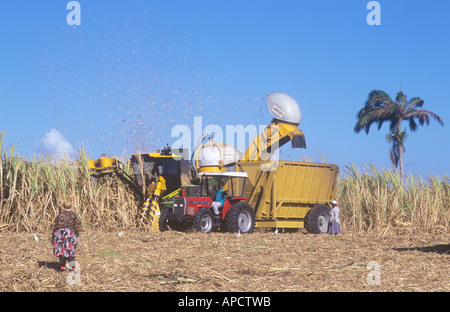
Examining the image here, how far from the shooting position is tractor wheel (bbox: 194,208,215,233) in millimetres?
15984

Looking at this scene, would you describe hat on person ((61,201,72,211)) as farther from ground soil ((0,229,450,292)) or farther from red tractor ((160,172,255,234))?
red tractor ((160,172,255,234))

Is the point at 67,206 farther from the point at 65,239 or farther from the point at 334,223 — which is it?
the point at 334,223

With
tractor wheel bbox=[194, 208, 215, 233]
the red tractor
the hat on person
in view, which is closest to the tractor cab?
the red tractor

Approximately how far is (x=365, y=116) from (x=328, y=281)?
4593 centimetres

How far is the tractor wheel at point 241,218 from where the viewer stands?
1641cm

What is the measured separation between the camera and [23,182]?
657 inches

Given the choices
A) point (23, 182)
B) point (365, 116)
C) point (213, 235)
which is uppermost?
point (365, 116)

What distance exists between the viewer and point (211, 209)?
1695cm

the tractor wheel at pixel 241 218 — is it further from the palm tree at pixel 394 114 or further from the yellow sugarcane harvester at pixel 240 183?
the palm tree at pixel 394 114

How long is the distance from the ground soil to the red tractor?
924 mm

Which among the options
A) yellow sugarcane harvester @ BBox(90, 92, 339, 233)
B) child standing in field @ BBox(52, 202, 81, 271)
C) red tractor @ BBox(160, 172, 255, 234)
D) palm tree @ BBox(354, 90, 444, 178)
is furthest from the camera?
palm tree @ BBox(354, 90, 444, 178)

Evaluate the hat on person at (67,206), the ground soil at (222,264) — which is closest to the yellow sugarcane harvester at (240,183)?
the ground soil at (222,264)
